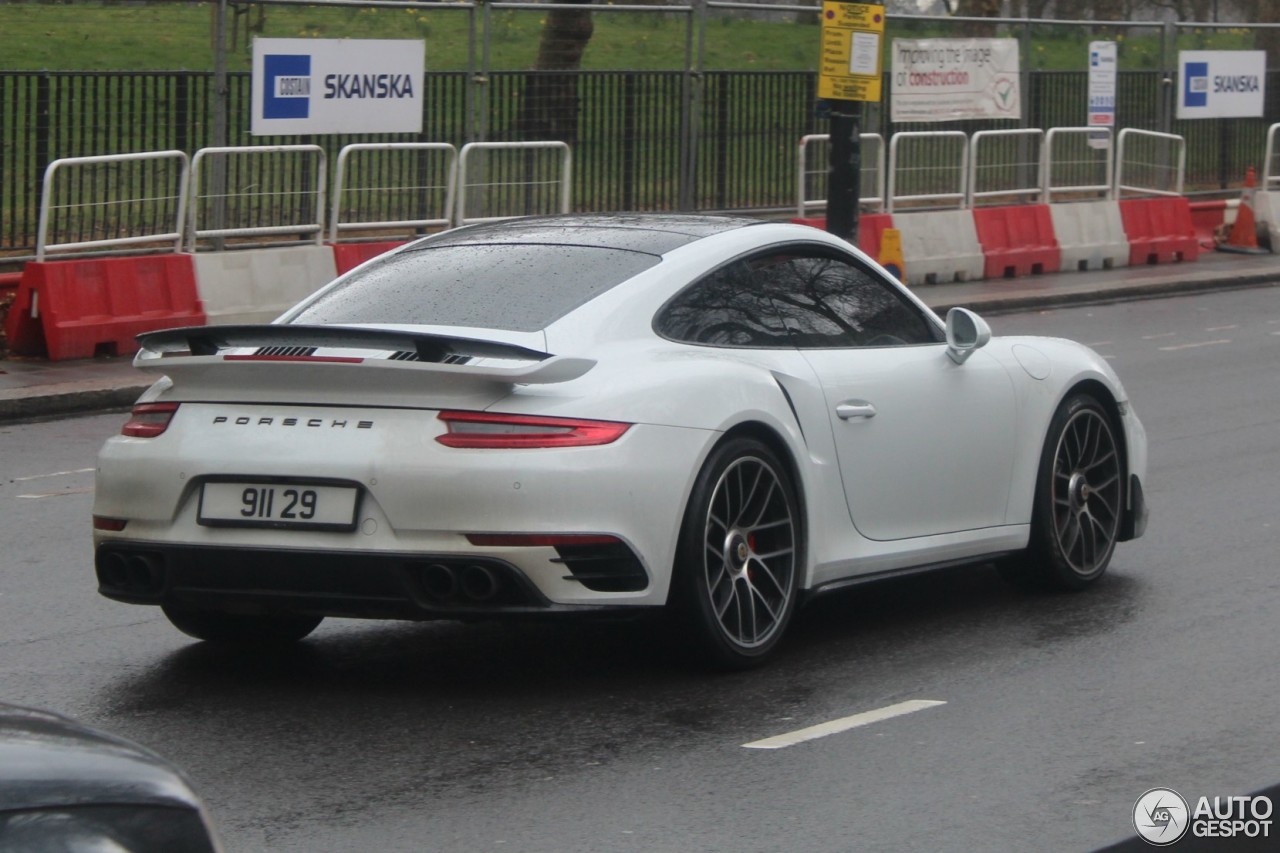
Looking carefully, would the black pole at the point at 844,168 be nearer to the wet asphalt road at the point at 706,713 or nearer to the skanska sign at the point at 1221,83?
the skanska sign at the point at 1221,83

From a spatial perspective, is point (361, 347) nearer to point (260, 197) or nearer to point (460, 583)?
point (460, 583)

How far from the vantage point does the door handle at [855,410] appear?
21.9 feet

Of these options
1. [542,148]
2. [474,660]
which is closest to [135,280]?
[542,148]

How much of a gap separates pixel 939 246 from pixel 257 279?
836 centimetres

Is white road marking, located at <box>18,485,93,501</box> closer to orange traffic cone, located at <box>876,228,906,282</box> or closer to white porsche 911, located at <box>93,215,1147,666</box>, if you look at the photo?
white porsche 911, located at <box>93,215,1147,666</box>

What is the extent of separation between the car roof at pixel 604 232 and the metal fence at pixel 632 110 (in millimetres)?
8305

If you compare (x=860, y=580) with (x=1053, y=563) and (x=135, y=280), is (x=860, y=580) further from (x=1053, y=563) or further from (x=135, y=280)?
(x=135, y=280)

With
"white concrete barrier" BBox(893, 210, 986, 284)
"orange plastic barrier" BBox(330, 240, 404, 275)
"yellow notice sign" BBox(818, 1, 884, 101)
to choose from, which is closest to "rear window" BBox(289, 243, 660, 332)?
"orange plastic barrier" BBox(330, 240, 404, 275)

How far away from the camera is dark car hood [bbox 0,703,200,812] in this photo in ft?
8.64

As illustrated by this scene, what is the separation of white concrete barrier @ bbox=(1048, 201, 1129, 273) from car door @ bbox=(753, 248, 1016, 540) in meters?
15.9

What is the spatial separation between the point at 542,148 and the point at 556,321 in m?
11.7

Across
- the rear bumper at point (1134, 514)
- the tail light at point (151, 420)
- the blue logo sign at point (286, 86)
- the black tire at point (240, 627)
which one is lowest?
the black tire at point (240, 627)

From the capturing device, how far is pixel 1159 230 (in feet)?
79.5

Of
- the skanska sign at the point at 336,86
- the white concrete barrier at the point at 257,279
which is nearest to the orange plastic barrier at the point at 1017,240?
the skanska sign at the point at 336,86
